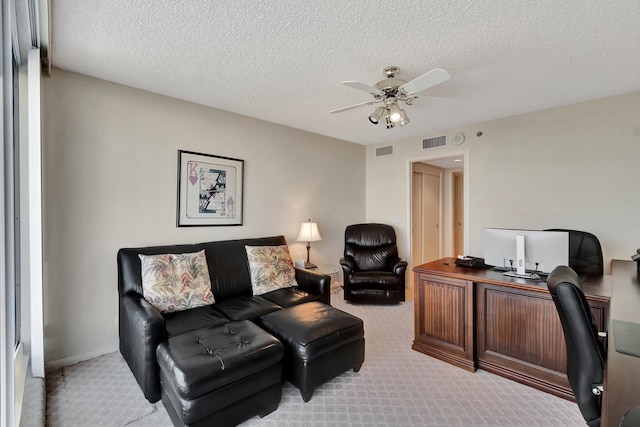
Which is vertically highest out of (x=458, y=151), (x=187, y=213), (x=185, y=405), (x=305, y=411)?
(x=458, y=151)

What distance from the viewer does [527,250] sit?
2.36 meters

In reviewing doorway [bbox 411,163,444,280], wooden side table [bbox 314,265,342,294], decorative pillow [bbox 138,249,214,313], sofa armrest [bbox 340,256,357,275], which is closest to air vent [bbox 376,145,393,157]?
doorway [bbox 411,163,444,280]

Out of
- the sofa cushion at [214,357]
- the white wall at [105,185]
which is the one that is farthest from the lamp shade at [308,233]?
the sofa cushion at [214,357]

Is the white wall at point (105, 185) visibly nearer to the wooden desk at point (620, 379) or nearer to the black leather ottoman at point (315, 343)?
the black leather ottoman at point (315, 343)

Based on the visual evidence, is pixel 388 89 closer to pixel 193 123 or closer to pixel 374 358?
pixel 193 123

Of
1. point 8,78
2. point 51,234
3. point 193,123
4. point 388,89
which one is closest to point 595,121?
point 388,89

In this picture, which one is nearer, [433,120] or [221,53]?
[221,53]

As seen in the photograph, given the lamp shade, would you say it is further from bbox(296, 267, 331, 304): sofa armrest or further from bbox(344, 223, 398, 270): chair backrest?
bbox(344, 223, 398, 270): chair backrest

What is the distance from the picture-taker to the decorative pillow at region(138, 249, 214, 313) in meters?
2.43

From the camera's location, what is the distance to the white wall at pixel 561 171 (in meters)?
2.96

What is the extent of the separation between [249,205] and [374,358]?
2181 millimetres

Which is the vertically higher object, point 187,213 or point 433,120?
point 433,120

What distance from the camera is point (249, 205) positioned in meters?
3.63

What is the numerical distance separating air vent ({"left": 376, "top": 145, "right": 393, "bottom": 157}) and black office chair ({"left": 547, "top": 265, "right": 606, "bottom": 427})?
3.80 m
